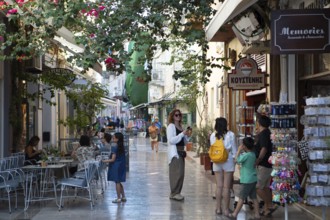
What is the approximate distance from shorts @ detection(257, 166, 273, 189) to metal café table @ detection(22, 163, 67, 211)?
4.02 meters

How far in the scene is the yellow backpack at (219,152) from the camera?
390 inches

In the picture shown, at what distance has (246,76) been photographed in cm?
1348

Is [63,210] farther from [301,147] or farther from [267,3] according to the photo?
[267,3]

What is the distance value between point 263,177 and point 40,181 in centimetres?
534

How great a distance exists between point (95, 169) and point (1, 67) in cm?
431

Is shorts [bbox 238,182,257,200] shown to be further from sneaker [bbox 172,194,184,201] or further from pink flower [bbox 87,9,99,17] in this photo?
pink flower [bbox 87,9,99,17]

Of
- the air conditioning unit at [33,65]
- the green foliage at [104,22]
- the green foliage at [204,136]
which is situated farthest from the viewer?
the green foliage at [204,136]

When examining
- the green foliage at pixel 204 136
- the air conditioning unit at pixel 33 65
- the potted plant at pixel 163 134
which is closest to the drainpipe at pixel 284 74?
the air conditioning unit at pixel 33 65

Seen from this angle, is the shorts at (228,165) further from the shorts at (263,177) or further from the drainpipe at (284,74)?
the drainpipe at (284,74)

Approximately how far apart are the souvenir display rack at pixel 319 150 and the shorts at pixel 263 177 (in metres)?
1.48

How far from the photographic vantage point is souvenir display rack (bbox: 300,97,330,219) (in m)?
8.47

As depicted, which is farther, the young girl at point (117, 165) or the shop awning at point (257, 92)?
the shop awning at point (257, 92)

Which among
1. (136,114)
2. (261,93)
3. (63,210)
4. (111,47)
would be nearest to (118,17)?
(111,47)

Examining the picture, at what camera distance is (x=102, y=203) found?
1181cm
